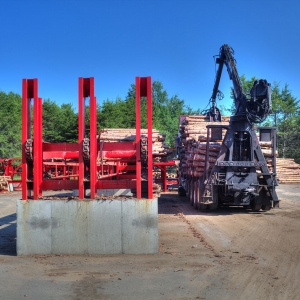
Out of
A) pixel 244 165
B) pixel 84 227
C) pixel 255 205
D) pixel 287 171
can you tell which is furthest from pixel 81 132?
pixel 287 171

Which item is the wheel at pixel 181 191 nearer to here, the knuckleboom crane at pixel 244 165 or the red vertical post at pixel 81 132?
the knuckleboom crane at pixel 244 165

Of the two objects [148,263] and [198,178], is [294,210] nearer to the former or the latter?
[198,178]

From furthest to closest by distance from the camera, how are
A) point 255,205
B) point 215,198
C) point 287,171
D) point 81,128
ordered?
point 287,171
point 255,205
point 215,198
point 81,128

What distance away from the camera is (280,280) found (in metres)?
6.32

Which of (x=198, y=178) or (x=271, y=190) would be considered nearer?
(x=271, y=190)

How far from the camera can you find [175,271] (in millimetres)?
6703

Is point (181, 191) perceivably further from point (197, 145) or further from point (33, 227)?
point (33, 227)

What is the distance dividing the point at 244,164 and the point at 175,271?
8.72 meters

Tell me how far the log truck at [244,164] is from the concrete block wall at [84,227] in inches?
298

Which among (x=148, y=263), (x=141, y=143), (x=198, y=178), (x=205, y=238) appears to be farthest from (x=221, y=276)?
(x=198, y=178)

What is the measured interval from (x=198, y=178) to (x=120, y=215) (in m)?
9.47

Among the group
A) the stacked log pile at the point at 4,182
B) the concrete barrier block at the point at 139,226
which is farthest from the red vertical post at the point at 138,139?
the stacked log pile at the point at 4,182

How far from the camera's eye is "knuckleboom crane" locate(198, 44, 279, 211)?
14773 millimetres

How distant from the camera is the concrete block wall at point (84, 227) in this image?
7676 millimetres
